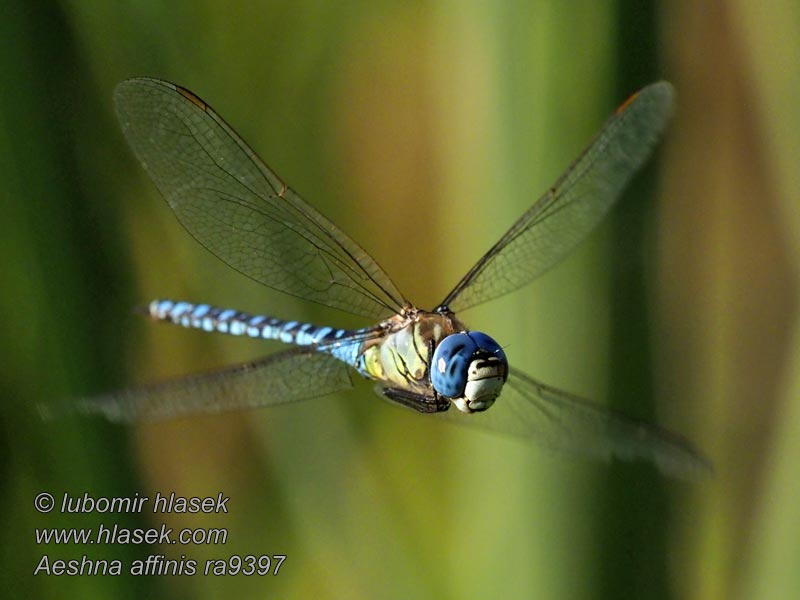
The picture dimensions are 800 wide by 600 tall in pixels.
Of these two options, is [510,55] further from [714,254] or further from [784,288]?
[784,288]

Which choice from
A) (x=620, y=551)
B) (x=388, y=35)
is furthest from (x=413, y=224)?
(x=620, y=551)

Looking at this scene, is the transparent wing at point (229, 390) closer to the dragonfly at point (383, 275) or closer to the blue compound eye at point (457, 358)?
the dragonfly at point (383, 275)

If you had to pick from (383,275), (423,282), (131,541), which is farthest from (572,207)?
(131,541)

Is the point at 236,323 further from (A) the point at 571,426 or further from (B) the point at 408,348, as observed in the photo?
(A) the point at 571,426

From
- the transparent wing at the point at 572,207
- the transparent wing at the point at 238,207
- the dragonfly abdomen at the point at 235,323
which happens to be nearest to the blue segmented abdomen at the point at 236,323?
the dragonfly abdomen at the point at 235,323

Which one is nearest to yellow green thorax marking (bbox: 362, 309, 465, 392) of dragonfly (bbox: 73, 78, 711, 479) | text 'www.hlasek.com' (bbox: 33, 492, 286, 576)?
dragonfly (bbox: 73, 78, 711, 479)
